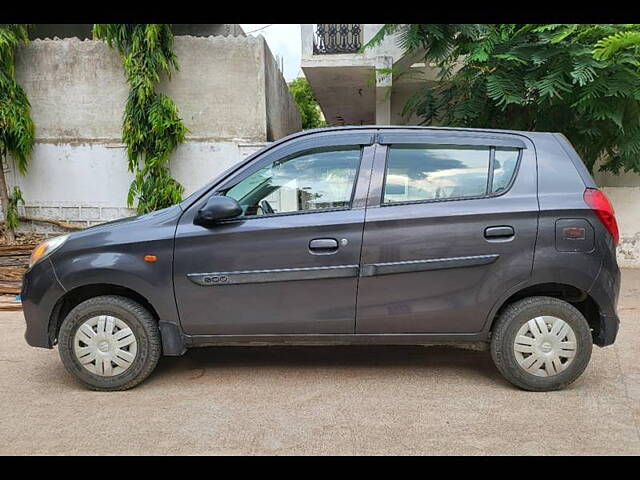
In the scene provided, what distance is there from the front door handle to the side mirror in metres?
0.54

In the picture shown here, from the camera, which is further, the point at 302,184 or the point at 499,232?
the point at 302,184

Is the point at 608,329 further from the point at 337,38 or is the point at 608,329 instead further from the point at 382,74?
the point at 337,38

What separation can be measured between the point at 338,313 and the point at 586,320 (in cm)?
176

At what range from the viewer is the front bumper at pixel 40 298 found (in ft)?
10.9

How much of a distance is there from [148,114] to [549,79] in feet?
18.1

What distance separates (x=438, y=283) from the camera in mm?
3256

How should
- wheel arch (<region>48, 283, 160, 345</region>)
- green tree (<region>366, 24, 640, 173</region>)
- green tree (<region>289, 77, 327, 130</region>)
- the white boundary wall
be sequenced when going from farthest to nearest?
green tree (<region>289, 77, 327, 130</region>) < the white boundary wall < green tree (<region>366, 24, 640, 173</region>) < wheel arch (<region>48, 283, 160, 345</region>)

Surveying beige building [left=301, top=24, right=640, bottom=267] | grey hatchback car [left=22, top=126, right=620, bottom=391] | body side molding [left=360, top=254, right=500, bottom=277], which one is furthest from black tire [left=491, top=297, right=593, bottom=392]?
beige building [left=301, top=24, right=640, bottom=267]

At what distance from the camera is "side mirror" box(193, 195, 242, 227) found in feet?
10.4

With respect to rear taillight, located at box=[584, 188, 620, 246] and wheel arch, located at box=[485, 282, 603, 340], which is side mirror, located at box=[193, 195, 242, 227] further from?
rear taillight, located at box=[584, 188, 620, 246]

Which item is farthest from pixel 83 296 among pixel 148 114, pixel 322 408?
pixel 148 114

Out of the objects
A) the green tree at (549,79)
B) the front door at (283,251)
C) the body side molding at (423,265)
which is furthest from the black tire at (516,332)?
the green tree at (549,79)

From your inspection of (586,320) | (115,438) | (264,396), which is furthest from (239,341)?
(586,320)

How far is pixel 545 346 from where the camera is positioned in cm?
326
